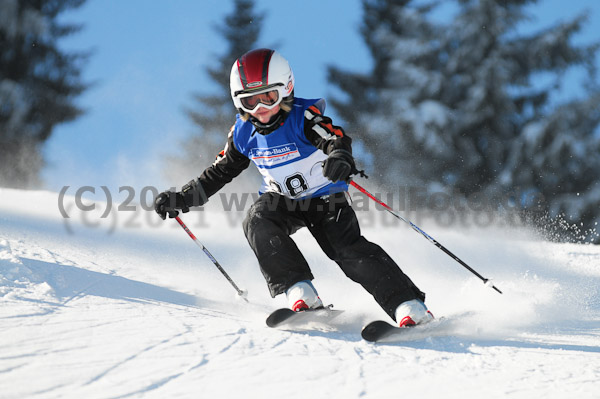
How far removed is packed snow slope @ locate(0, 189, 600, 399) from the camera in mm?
1944

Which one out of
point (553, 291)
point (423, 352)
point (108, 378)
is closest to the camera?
point (108, 378)

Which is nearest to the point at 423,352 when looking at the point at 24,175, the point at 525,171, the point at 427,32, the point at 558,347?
the point at 558,347

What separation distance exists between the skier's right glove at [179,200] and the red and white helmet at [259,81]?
72 centimetres

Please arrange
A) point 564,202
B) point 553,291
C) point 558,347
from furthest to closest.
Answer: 1. point 564,202
2. point 553,291
3. point 558,347

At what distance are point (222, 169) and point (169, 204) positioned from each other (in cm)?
41

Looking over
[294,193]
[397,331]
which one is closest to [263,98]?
[294,193]

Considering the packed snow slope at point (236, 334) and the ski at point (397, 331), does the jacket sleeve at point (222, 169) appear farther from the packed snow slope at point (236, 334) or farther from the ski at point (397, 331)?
the ski at point (397, 331)

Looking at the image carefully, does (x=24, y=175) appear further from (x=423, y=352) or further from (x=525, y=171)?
(x=423, y=352)

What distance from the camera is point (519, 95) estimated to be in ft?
53.0

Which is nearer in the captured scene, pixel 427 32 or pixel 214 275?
pixel 214 275

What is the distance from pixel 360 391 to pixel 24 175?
17339 mm

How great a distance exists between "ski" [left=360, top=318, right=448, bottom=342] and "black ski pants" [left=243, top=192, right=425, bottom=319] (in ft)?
0.74

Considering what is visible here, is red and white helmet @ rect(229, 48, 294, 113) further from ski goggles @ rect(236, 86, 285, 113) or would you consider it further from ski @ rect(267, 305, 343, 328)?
ski @ rect(267, 305, 343, 328)

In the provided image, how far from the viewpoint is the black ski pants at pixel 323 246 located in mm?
2949
